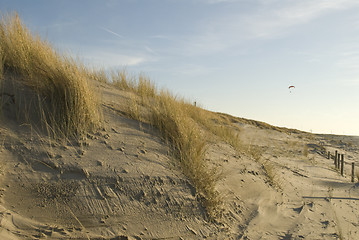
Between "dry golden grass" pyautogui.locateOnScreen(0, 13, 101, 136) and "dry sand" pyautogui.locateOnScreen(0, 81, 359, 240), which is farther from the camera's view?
"dry golden grass" pyautogui.locateOnScreen(0, 13, 101, 136)

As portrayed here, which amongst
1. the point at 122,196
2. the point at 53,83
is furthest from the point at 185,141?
the point at 53,83

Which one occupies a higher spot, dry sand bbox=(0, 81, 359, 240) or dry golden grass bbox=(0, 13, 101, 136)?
dry golden grass bbox=(0, 13, 101, 136)

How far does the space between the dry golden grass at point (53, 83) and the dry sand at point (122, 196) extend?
11.0 inches

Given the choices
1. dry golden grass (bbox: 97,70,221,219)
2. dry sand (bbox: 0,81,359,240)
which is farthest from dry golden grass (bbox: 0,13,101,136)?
dry golden grass (bbox: 97,70,221,219)

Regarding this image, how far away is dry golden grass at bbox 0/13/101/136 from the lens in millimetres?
4535

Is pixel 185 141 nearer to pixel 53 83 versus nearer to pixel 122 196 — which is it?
pixel 122 196

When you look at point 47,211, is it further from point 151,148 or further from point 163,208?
point 151,148

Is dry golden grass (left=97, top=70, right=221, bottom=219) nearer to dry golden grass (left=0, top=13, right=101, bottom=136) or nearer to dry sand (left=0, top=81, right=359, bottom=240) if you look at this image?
dry sand (left=0, top=81, right=359, bottom=240)

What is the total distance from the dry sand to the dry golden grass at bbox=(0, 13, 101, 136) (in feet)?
0.92

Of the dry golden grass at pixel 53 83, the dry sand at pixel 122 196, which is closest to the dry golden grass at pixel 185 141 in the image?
the dry sand at pixel 122 196

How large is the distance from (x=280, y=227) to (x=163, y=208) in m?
2.09

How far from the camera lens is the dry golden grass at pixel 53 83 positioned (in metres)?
4.54

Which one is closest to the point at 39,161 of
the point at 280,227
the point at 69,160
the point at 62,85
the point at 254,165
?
the point at 69,160

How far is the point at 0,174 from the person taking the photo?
3600 mm
